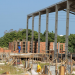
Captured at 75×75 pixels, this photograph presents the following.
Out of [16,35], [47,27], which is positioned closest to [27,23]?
[47,27]

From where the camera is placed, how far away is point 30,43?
38000 millimetres

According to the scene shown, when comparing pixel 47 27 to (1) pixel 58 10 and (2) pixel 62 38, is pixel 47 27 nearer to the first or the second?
(1) pixel 58 10

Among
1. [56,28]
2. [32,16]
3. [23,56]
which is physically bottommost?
[23,56]

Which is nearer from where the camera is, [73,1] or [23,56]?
[73,1]

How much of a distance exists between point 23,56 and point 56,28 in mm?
6308

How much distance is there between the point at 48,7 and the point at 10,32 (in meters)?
37.9

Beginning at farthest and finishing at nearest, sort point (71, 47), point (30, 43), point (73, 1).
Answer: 1. point (71, 47)
2. point (30, 43)
3. point (73, 1)

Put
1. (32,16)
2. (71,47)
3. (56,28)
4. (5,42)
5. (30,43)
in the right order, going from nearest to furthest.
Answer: (56,28) → (32,16) → (30,43) → (71,47) → (5,42)

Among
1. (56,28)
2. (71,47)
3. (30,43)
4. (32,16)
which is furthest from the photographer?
(71,47)

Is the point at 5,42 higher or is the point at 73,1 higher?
the point at 73,1

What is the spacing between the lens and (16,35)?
6406cm

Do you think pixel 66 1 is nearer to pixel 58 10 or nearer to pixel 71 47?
pixel 58 10

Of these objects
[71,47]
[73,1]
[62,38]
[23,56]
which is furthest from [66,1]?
[62,38]

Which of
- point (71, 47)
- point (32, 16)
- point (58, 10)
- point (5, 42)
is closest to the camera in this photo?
point (58, 10)
